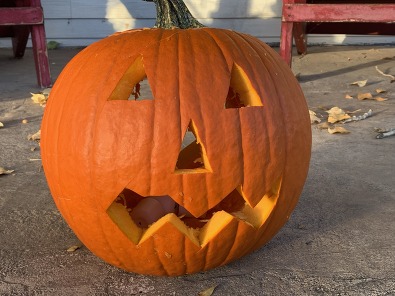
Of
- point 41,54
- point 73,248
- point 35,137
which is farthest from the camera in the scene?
point 41,54

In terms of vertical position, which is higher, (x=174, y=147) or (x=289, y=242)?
(x=174, y=147)

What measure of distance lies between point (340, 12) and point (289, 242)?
134 inches

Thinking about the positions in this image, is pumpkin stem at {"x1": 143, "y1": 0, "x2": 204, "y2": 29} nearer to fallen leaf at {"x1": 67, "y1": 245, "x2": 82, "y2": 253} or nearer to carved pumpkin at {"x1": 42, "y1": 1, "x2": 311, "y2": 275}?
carved pumpkin at {"x1": 42, "y1": 1, "x2": 311, "y2": 275}

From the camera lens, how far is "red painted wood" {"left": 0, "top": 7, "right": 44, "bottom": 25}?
16.4 feet

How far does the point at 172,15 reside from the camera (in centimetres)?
204

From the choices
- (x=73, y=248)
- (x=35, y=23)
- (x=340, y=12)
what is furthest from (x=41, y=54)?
(x=73, y=248)

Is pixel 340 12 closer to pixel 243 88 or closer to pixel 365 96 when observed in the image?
pixel 365 96

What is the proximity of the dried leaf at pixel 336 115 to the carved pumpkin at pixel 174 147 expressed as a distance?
6.75 ft

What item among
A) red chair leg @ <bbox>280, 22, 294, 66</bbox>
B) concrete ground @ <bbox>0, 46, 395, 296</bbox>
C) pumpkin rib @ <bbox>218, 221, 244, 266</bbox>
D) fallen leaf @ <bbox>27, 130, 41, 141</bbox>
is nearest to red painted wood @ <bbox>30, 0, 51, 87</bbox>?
concrete ground @ <bbox>0, 46, 395, 296</bbox>

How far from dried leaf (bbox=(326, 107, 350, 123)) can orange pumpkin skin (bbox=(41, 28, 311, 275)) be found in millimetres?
2063

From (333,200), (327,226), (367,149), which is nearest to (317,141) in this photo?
(367,149)

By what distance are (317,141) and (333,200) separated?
101 cm

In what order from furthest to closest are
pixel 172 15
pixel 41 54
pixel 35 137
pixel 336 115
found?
1. pixel 41 54
2. pixel 336 115
3. pixel 35 137
4. pixel 172 15

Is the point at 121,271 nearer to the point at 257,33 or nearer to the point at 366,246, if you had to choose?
the point at 366,246
